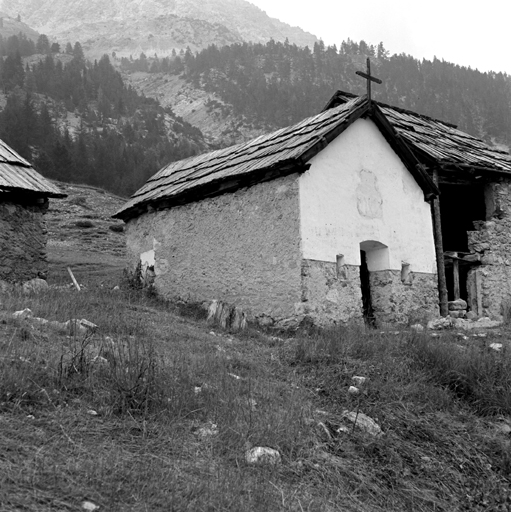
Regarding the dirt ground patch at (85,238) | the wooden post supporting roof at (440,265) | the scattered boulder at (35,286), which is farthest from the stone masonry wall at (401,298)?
the dirt ground patch at (85,238)

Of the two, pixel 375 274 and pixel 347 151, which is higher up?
pixel 347 151

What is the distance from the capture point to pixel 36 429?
12.7 feet

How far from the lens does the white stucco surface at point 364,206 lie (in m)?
10.2

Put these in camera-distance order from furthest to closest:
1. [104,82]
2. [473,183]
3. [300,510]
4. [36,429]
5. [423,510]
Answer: [104,82], [473,183], [423,510], [36,429], [300,510]

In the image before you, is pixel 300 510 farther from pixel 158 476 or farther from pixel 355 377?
pixel 355 377

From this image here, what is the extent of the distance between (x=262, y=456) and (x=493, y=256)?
12276 mm

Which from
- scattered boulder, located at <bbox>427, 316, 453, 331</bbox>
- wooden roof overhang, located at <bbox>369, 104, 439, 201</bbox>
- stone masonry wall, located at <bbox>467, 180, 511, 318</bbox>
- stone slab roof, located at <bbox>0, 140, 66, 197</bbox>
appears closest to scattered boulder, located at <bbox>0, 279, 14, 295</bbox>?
stone slab roof, located at <bbox>0, 140, 66, 197</bbox>

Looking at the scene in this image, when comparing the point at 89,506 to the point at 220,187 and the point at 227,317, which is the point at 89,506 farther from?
the point at 220,187

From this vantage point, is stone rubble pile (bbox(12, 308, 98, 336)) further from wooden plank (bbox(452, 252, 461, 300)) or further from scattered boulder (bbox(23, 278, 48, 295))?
wooden plank (bbox(452, 252, 461, 300))

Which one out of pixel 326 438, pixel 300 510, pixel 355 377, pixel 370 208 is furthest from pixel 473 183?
pixel 300 510

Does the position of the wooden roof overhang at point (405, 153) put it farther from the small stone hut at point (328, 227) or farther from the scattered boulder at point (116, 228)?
the scattered boulder at point (116, 228)

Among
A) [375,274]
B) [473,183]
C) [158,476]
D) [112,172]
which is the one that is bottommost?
[158,476]

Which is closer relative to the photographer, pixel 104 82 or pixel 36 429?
pixel 36 429

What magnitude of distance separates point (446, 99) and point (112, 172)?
173ft
